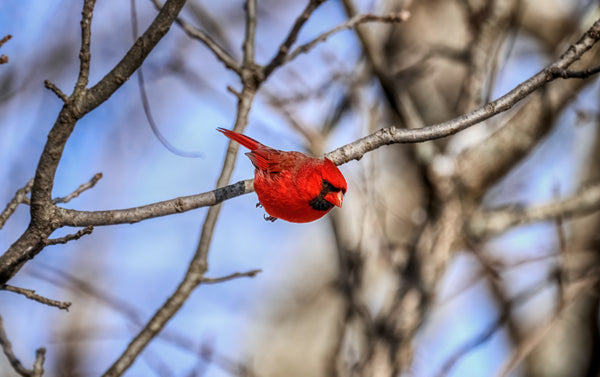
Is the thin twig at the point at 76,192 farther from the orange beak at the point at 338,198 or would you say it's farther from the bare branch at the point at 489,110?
the bare branch at the point at 489,110

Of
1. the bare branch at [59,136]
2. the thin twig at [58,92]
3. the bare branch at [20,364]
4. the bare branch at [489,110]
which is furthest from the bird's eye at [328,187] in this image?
the bare branch at [20,364]

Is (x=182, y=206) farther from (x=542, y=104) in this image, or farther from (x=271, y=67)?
(x=542, y=104)

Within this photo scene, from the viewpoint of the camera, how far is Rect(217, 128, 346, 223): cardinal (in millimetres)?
1847

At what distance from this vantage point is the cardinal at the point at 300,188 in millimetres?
1847

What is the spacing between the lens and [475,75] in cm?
421

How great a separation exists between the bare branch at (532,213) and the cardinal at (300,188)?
275 centimetres

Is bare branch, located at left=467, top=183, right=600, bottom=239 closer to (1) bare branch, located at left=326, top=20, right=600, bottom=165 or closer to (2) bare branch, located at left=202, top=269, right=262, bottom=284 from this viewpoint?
(2) bare branch, located at left=202, top=269, right=262, bottom=284

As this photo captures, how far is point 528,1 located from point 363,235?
3102 mm

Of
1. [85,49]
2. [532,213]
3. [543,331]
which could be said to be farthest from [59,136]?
[532,213]

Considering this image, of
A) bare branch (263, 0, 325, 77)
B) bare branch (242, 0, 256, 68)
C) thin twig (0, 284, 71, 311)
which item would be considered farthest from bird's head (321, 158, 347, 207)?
bare branch (242, 0, 256, 68)

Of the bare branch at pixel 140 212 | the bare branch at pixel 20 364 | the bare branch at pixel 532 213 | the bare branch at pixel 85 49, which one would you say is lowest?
the bare branch at pixel 20 364

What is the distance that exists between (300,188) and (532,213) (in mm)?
3056

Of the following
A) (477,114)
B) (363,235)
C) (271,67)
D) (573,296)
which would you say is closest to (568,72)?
(477,114)

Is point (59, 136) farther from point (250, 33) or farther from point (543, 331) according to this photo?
point (543, 331)
